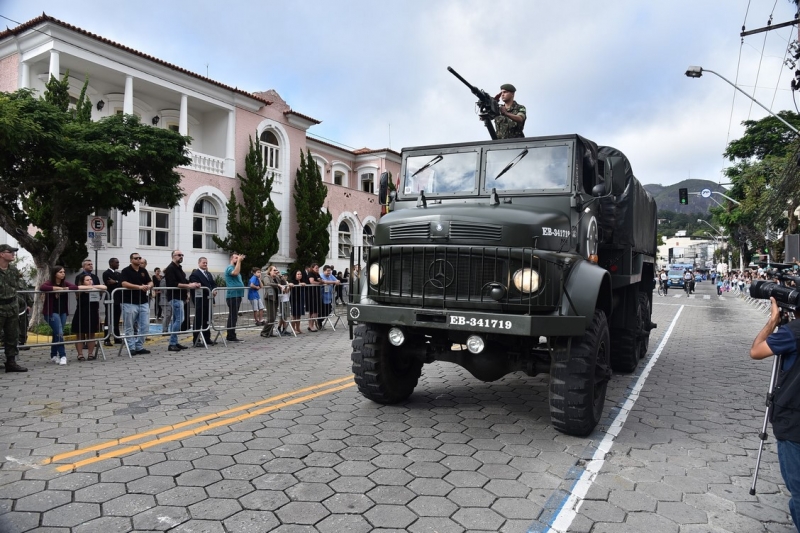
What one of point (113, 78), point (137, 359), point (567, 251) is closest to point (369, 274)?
point (567, 251)

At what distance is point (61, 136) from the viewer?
11.6 metres

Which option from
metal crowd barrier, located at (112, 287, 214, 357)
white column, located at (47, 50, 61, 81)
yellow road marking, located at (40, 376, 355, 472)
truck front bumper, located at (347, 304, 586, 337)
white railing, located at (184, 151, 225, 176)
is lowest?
yellow road marking, located at (40, 376, 355, 472)

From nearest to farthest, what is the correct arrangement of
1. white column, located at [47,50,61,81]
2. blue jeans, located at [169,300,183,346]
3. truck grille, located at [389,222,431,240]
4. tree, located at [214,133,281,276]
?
truck grille, located at [389,222,431,240] → blue jeans, located at [169,300,183,346] → white column, located at [47,50,61,81] → tree, located at [214,133,281,276]

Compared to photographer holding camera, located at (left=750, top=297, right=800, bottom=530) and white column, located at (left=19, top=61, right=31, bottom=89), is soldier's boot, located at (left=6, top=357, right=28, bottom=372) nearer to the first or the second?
photographer holding camera, located at (left=750, top=297, right=800, bottom=530)

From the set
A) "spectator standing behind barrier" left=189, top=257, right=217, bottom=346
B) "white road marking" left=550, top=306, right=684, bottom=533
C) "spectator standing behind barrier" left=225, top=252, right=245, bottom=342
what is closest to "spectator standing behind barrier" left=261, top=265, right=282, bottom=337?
"spectator standing behind barrier" left=225, top=252, right=245, bottom=342

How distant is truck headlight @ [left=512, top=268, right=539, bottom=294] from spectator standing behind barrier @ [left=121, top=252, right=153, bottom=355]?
7.67 m

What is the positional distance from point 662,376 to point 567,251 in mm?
4031

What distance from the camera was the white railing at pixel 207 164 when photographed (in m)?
20.7

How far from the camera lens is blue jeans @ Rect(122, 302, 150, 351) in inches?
385

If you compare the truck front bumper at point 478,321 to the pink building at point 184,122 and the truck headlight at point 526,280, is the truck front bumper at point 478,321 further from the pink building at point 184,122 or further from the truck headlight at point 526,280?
the pink building at point 184,122

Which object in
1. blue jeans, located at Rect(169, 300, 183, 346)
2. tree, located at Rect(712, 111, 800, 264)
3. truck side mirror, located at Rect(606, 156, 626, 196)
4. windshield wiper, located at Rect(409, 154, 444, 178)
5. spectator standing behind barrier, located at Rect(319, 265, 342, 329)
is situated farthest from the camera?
tree, located at Rect(712, 111, 800, 264)

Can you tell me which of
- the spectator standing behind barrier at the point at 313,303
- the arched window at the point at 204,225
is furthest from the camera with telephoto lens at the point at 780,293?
the arched window at the point at 204,225

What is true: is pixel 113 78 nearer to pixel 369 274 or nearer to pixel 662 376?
pixel 369 274

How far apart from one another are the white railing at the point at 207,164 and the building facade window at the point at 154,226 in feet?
6.99
